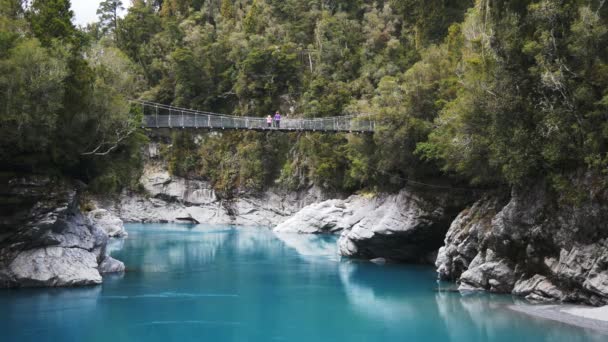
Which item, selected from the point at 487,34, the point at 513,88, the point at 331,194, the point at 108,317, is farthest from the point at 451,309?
the point at 331,194

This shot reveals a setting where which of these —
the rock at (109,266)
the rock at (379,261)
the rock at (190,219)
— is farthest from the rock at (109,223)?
the rock at (379,261)

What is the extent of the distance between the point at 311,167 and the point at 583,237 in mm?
28588

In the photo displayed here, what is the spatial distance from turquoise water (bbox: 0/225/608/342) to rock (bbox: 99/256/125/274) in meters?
0.43

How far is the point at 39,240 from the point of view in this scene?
1597 centimetres

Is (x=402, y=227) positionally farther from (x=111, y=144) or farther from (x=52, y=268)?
(x=52, y=268)

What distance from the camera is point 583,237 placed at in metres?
13.1

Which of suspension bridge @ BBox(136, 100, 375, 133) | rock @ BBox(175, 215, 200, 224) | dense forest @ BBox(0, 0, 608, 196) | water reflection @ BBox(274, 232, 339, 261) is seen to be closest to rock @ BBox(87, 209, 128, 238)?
dense forest @ BBox(0, 0, 608, 196)

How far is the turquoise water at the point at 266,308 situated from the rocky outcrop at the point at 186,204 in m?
20.9

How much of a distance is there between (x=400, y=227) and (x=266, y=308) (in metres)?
7.57

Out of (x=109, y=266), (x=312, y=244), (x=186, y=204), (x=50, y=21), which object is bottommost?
(x=312, y=244)

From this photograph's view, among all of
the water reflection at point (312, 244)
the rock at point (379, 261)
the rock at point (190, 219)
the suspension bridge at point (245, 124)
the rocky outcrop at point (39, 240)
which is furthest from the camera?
the rock at point (190, 219)

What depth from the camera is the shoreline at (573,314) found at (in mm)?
11734

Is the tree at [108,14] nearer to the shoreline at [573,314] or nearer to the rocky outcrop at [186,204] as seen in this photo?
the rocky outcrop at [186,204]

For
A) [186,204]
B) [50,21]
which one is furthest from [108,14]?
[50,21]
